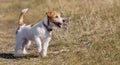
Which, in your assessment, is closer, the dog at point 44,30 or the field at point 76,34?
the field at point 76,34

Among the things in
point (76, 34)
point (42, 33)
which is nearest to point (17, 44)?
point (42, 33)

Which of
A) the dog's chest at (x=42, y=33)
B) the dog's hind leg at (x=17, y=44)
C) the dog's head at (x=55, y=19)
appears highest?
the dog's head at (x=55, y=19)

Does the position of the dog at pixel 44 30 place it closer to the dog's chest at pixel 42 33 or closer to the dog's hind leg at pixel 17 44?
the dog's chest at pixel 42 33

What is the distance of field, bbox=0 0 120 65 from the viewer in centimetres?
878

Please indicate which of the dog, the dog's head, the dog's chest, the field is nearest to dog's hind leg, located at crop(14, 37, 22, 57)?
the field

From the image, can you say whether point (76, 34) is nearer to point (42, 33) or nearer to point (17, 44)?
point (17, 44)

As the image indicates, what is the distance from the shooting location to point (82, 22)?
12.7 meters

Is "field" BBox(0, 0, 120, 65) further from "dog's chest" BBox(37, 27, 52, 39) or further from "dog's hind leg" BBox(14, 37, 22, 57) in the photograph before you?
"dog's chest" BBox(37, 27, 52, 39)

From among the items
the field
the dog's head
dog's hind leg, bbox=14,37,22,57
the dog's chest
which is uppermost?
the dog's head

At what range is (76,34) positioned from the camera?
11.6 meters

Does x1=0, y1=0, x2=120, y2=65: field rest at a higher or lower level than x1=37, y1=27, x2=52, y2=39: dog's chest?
lower

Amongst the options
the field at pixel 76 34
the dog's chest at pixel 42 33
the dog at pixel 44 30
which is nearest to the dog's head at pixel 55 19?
the dog at pixel 44 30

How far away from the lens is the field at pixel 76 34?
8781 millimetres

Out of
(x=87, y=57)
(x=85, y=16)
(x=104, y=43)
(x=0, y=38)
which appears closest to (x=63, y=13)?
(x=85, y=16)
